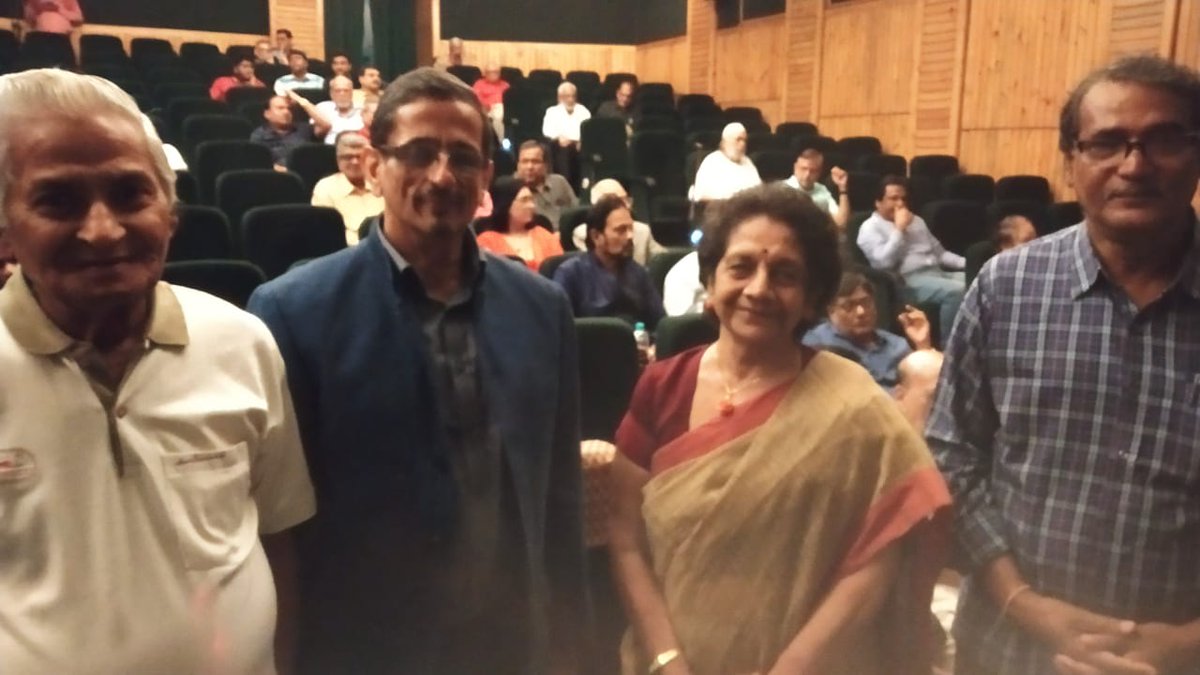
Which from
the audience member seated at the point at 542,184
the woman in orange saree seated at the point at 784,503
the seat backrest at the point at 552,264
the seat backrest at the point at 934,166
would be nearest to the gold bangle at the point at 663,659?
the woman in orange saree seated at the point at 784,503

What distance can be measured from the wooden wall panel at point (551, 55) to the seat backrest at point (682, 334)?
992cm

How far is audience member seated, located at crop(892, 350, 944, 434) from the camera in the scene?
2.57 meters

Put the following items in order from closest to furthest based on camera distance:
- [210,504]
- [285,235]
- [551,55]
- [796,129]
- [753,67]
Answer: [210,504] < [285,235] < [796,129] < [753,67] < [551,55]

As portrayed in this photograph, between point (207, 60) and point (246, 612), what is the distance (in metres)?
9.50

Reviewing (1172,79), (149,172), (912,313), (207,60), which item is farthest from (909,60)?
(149,172)

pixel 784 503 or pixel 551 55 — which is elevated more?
pixel 551 55

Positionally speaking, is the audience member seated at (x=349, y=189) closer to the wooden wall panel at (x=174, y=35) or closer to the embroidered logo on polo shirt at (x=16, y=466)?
the embroidered logo on polo shirt at (x=16, y=466)

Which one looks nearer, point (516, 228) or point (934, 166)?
point (516, 228)

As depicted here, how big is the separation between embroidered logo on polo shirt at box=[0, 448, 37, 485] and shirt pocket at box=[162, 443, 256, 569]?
116 mm

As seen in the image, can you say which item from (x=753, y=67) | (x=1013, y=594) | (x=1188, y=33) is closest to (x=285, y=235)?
(x=1013, y=594)

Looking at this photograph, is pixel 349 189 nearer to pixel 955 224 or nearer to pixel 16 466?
pixel 955 224

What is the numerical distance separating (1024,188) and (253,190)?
197 inches

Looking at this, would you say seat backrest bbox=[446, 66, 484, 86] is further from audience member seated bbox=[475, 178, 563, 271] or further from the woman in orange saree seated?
the woman in orange saree seated

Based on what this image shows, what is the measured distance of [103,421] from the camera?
37.9 inches
